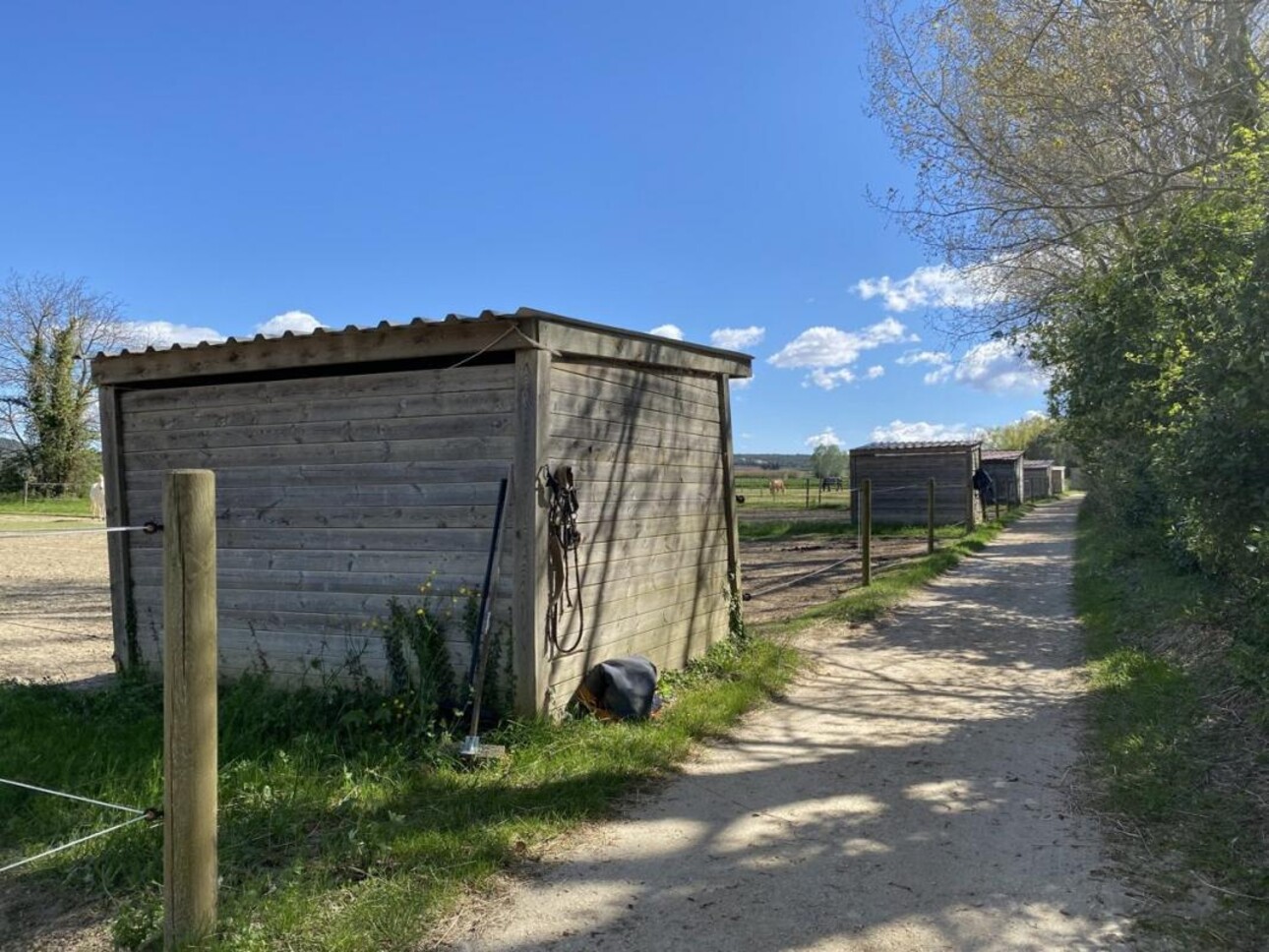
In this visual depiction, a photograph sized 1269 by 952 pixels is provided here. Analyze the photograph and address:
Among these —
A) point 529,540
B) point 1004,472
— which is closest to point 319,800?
point 529,540

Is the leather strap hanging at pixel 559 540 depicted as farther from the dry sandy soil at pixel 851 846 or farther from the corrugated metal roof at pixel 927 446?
the corrugated metal roof at pixel 927 446

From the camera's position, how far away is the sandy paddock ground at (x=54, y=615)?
751 cm

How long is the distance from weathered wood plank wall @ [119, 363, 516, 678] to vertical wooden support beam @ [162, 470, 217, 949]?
250cm

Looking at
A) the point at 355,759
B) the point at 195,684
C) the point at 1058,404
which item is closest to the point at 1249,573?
the point at 355,759

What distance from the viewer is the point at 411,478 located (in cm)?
554

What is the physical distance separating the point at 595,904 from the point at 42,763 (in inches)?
136

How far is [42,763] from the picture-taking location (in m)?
4.67

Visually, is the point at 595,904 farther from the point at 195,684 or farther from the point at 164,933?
the point at 195,684

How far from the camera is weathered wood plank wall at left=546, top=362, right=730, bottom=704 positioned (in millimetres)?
5574

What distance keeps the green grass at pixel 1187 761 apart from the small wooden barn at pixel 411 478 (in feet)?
10.2

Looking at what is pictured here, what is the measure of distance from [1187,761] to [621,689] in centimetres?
316

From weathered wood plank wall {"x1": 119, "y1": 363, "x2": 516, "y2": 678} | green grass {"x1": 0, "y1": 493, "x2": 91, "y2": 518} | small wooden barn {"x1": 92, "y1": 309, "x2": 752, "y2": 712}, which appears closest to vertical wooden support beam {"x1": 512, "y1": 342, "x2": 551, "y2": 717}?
small wooden barn {"x1": 92, "y1": 309, "x2": 752, "y2": 712}

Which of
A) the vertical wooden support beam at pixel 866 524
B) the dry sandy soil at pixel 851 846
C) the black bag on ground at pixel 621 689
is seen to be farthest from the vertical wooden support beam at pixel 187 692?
the vertical wooden support beam at pixel 866 524

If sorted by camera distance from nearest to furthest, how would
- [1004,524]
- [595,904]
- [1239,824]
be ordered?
[595,904], [1239,824], [1004,524]
